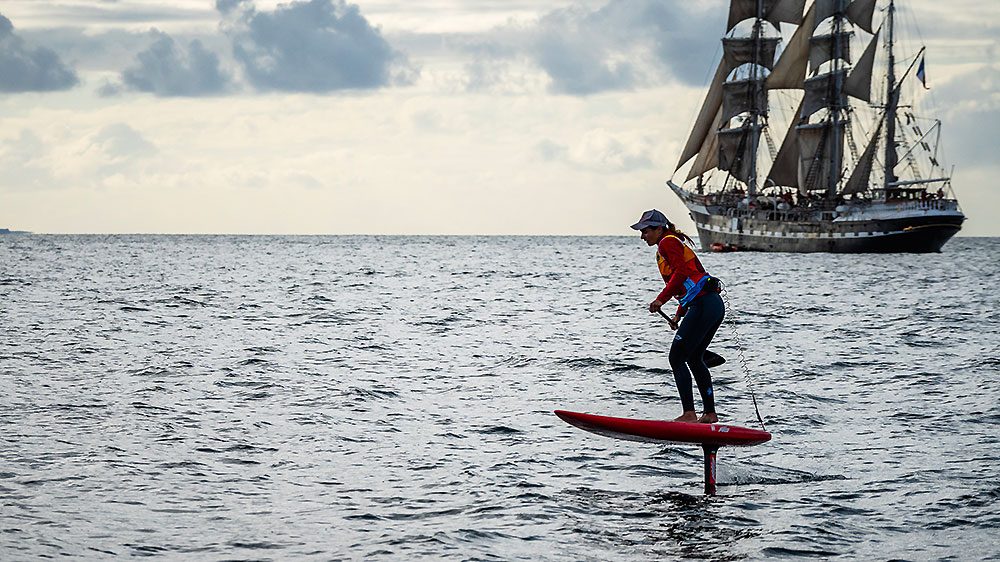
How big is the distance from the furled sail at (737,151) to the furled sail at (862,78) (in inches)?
389

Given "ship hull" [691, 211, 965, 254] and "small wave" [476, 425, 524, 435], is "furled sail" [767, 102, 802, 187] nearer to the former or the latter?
"ship hull" [691, 211, 965, 254]

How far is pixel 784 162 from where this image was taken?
11250cm

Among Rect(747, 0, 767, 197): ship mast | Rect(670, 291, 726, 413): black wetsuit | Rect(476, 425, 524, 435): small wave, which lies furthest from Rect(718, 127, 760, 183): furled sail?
Rect(670, 291, 726, 413): black wetsuit

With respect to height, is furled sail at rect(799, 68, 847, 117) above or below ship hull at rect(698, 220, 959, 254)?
above

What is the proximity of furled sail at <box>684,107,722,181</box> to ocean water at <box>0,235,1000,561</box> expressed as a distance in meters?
82.0

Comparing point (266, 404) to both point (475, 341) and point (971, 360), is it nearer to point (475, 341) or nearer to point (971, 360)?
point (475, 341)

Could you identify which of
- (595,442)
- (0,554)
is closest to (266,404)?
(595,442)

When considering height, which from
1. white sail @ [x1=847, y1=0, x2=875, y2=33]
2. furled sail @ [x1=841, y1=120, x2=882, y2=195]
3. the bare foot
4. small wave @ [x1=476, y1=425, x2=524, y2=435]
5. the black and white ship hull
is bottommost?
small wave @ [x1=476, y1=425, x2=524, y2=435]

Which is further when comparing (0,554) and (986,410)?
(986,410)

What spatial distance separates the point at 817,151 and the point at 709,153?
37.0 feet

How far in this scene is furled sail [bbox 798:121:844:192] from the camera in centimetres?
10962

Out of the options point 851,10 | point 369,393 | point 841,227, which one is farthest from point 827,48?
point 369,393

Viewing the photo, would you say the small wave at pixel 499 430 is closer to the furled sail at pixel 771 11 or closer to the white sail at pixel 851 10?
the white sail at pixel 851 10

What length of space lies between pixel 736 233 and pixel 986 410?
4003 inches
